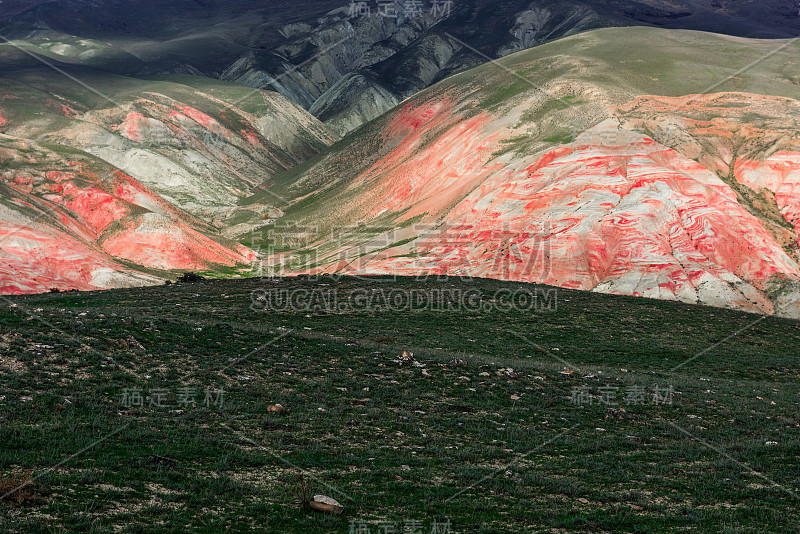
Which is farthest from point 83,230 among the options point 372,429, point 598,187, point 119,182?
point 372,429

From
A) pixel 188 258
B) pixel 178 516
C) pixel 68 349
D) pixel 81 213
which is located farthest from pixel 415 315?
pixel 81 213

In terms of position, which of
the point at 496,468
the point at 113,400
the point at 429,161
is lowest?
the point at 496,468

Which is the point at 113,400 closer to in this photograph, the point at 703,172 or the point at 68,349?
the point at 68,349

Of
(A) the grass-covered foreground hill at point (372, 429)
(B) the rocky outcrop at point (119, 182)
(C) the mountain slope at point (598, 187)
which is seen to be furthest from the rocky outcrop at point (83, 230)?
(A) the grass-covered foreground hill at point (372, 429)

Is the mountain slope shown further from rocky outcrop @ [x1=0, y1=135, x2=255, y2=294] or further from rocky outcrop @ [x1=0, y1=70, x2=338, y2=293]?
rocky outcrop @ [x1=0, y1=70, x2=338, y2=293]

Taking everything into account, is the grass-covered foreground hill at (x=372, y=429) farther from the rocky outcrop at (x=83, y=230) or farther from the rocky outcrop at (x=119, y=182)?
the rocky outcrop at (x=119, y=182)

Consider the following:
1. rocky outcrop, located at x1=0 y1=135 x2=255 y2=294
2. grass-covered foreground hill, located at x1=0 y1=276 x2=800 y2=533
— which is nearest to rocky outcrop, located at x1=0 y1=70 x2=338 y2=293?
rocky outcrop, located at x1=0 y1=135 x2=255 y2=294

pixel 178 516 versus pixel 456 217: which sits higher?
pixel 456 217
